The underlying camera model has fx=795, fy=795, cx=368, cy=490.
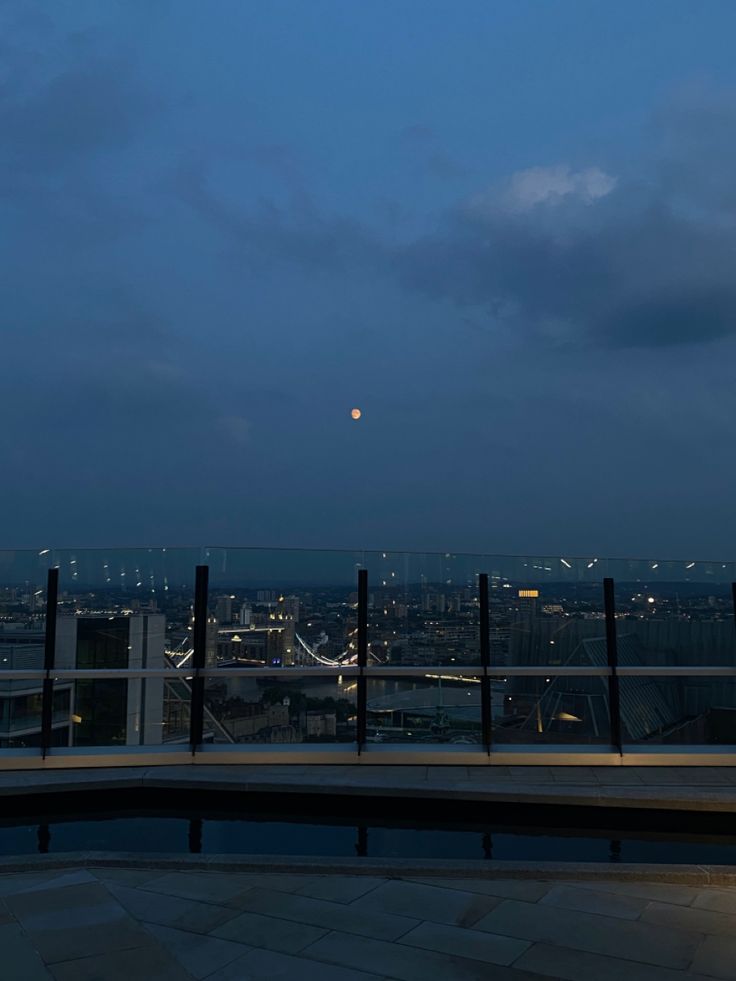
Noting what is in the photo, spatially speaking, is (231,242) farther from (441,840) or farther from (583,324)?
(441,840)

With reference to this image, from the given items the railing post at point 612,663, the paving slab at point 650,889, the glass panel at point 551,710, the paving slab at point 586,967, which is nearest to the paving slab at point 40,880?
the paving slab at point 586,967

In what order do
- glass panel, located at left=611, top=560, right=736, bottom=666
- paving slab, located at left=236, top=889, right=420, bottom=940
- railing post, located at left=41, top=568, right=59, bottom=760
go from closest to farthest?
1. paving slab, located at left=236, top=889, right=420, bottom=940
2. railing post, located at left=41, top=568, right=59, bottom=760
3. glass panel, located at left=611, top=560, right=736, bottom=666

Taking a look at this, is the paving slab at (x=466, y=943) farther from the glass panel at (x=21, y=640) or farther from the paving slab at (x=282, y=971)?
the glass panel at (x=21, y=640)

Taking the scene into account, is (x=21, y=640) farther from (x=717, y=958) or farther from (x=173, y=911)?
(x=717, y=958)

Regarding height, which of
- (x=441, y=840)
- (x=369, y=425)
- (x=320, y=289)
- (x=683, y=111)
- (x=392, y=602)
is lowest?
(x=441, y=840)

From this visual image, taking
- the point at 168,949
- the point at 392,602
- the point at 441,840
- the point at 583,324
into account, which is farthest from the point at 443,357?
the point at 168,949

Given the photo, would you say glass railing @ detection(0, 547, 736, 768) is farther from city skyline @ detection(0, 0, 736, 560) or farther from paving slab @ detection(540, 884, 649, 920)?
city skyline @ detection(0, 0, 736, 560)

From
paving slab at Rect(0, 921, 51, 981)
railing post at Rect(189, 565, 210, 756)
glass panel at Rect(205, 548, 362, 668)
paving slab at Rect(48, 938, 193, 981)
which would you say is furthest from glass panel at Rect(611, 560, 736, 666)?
paving slab at Rect(0, 921, 51, 981)
